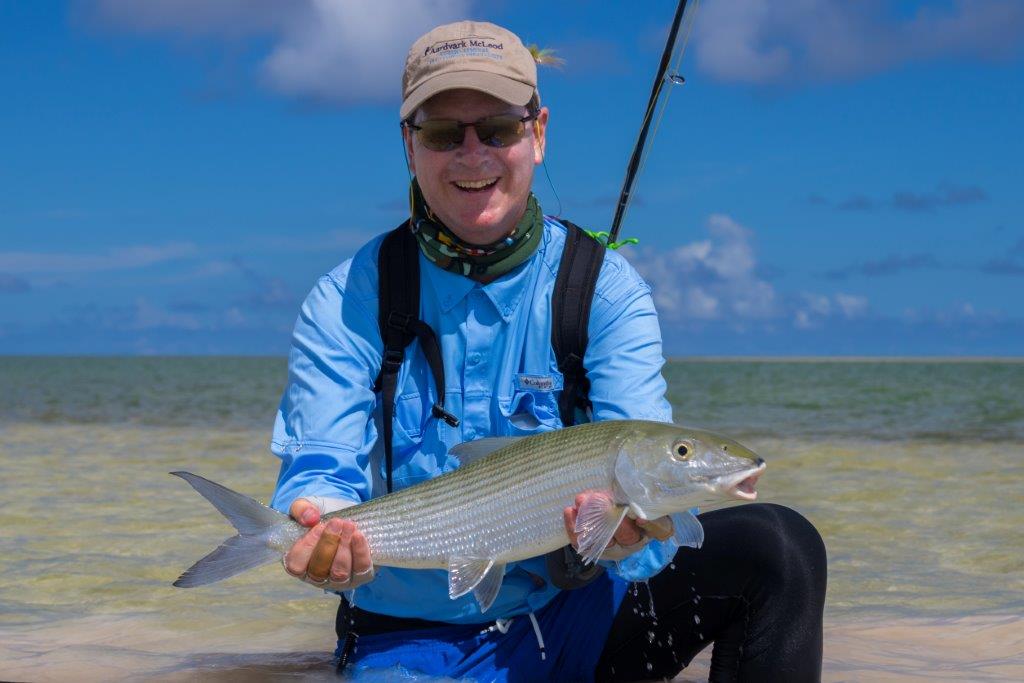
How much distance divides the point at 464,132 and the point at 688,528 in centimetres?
141

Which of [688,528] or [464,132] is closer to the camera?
[688,528]

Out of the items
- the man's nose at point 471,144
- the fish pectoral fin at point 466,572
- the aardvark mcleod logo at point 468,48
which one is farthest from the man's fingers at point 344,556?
the aardvark mcleod logo at point 468,48

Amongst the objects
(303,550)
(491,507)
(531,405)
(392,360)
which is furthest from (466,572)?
(392,360)

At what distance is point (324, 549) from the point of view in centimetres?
293

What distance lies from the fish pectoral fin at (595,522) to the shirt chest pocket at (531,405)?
53 cm

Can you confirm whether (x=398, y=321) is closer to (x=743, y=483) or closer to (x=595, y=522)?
(x=595, y=522)

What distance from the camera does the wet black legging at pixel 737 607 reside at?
324 cm

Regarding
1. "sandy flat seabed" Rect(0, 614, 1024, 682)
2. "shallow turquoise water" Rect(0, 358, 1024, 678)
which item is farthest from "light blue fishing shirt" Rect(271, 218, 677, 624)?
"shallow turquoise water" Rect(0, 358, 1024, 678)

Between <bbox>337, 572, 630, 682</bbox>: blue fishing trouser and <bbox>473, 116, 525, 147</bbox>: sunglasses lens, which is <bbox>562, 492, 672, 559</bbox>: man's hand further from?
<bbox>473, 116, 525, 147</bbox>: sunglasses lens

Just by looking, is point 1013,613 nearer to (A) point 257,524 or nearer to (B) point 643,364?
(B) point 643,364

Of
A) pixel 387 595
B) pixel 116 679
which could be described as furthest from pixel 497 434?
pixel 116 679

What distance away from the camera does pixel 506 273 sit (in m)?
3.43

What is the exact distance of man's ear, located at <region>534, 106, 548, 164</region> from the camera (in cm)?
352

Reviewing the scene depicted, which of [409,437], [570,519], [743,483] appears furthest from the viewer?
[409,437]
